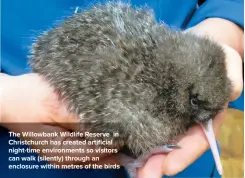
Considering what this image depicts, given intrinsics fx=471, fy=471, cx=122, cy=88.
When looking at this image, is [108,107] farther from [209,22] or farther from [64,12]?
[209,22]

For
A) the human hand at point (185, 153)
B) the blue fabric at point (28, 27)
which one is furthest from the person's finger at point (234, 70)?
the blue fabric at point (28, 27)

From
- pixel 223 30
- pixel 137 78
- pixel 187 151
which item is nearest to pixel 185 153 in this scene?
pixel 187 151

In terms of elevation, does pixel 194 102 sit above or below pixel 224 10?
below

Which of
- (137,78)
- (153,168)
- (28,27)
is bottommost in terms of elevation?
(153,168)

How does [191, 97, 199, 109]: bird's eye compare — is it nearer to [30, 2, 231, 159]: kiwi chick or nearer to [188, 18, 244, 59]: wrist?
[30, 2, 231, 159]: kiwi chick

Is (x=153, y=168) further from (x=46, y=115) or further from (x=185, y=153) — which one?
(x=46, y=115)

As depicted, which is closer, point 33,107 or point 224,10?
point 33,107

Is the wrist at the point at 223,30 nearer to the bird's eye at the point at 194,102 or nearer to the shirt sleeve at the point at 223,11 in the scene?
the shirt sleeve at the point at 223,11
